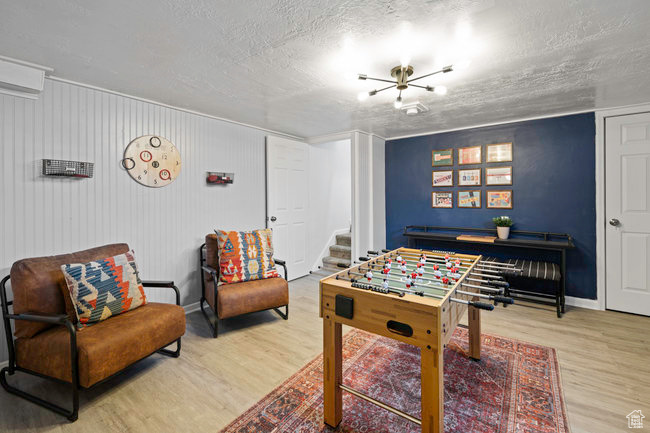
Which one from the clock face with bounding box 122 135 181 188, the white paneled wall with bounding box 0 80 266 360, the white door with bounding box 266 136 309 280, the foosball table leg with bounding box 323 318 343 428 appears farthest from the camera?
the white door with bounding box 266 136 309 280

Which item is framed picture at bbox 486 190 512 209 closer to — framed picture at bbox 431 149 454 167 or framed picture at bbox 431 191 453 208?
framed picture at bbox 431 191 453 208

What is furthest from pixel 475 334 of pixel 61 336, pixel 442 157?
pixel 61 336

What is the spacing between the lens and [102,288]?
2.18m

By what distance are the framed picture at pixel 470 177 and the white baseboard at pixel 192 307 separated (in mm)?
3925

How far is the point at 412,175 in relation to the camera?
4836mm

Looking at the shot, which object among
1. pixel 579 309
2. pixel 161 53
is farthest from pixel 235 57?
pixel 579 309

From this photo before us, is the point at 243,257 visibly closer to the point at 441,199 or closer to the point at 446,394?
the point at 446,394

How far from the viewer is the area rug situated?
1777mm

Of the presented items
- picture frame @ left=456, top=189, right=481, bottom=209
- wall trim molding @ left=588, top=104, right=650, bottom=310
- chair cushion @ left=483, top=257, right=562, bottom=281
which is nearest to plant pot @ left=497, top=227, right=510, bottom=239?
chair cushion @ left=483, top=257, right=562, bottom=281

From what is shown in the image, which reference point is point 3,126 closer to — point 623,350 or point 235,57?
point 235,57

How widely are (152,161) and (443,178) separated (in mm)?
3865

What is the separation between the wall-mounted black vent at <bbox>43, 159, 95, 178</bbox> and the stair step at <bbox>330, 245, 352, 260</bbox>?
3.81 m

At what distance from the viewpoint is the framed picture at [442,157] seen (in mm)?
4453

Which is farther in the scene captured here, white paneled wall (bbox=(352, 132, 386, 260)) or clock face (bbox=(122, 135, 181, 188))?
white paneled wall (bbox=(352, 132, 386, 260))
